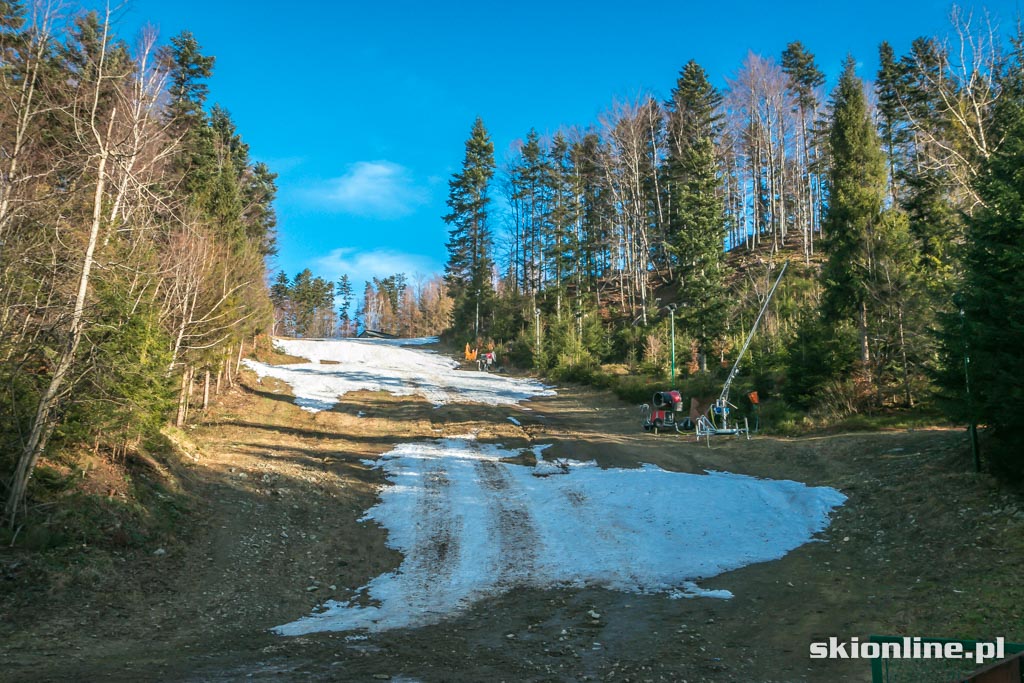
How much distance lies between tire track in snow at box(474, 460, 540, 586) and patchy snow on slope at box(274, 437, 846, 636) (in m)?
0.03

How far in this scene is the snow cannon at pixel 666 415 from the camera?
22.9 meters

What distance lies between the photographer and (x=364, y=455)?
18.4 m

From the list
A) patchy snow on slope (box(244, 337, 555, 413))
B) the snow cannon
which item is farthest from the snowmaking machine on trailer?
patchy snow on slope (box(244, 337, 555, 413))

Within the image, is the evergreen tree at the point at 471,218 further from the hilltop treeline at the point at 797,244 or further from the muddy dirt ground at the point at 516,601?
the muddy dirt ground at the point at 516,601

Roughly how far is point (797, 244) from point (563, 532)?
158ft

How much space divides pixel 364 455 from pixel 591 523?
841 cm

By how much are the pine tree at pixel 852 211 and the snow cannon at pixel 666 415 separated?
6273mm

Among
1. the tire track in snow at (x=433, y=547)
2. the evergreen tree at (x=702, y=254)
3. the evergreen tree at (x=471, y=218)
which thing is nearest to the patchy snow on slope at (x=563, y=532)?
the tire track in snow at (x=433, y=547)

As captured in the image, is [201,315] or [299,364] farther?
[299,364]

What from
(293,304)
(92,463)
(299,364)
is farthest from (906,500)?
(293,304)

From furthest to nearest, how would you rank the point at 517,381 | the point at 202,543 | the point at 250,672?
the point at 517,381 → the point at 202,543 → the point at 250,672

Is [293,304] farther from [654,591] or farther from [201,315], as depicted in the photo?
→ [654,591]

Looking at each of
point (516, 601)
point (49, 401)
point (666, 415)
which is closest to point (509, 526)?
point (516, 601)

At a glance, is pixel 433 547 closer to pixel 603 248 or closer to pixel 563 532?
pixel 563 532
